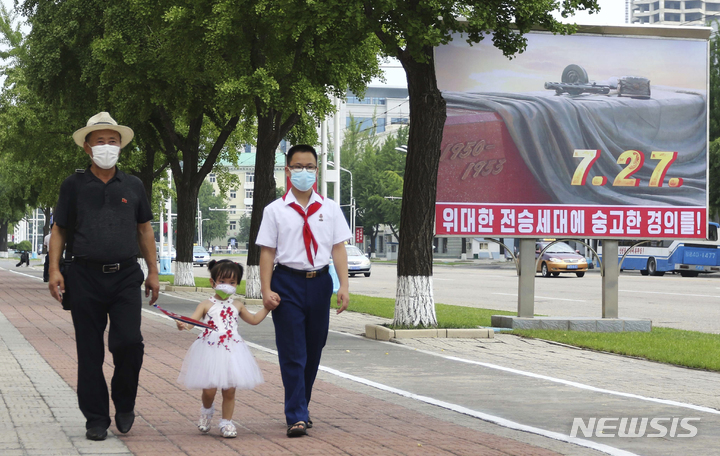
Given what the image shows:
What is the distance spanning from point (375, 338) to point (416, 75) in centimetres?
377

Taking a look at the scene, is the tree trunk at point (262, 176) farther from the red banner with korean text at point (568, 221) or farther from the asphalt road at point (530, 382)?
the red banner with korean text at point (568, 221)

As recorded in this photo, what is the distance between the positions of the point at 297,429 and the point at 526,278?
9.64 metres

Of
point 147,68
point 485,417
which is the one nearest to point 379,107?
point 147,68

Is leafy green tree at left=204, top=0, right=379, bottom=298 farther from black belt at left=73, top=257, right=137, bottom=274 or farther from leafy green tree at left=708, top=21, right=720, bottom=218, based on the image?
leafy green tree at left=708, top=21, right=720, bottom=218

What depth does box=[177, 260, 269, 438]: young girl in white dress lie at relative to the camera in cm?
619

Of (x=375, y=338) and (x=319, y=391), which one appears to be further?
(x=375, y=338)

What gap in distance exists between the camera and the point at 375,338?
13805mm

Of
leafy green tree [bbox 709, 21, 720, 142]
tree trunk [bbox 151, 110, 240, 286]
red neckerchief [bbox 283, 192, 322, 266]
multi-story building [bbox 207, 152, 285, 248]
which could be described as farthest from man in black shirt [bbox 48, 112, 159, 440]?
multi-story building [bbox 207, 152, 285, 248]

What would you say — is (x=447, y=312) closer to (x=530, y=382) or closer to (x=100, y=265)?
(x=530, y=382)

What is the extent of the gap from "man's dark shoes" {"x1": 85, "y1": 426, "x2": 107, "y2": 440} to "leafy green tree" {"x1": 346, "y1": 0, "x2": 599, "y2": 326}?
822 cm

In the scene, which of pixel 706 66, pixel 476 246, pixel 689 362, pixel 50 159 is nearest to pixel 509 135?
pixel 706 66

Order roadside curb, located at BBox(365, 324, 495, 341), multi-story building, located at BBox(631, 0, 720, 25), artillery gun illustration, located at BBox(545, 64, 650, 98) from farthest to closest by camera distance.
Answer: multi-story building, located at BBox(631, 0, 720, 25) < artillery gun illustration, located at BBox(545, 64, 650, 98) < roadside curb, located at BBox(365, 324, 495, 341)

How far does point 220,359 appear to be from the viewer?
621 centimetres

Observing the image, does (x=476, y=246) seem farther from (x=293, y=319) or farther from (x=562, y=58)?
(x=293, y=319)
